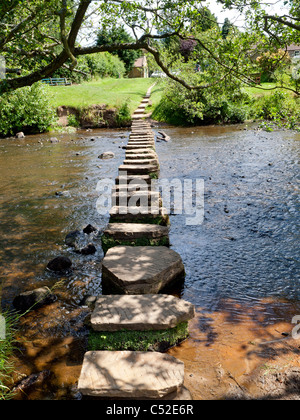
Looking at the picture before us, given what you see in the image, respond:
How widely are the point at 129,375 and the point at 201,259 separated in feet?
9.12

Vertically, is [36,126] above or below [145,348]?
above

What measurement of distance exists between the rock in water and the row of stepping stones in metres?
0.60

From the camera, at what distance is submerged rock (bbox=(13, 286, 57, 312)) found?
4098 mm

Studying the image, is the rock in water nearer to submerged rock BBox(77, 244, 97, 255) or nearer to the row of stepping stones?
submerged rock BBox(77, 244, 97, 255)

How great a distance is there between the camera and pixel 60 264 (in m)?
4.99

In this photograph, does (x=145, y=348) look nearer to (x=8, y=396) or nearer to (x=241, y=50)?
(x=8, y=396)

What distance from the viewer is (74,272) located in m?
4.96

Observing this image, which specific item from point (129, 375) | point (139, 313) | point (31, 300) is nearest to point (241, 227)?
point (139, 313)

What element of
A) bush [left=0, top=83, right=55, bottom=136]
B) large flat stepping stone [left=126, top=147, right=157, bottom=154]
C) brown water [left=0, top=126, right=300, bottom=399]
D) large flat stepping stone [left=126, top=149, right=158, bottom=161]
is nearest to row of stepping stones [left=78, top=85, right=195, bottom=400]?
brown water [left=0, top=126, right=300, bottom=399]

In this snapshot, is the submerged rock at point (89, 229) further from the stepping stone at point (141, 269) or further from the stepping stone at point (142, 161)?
the stepping stone at point (142, 161)

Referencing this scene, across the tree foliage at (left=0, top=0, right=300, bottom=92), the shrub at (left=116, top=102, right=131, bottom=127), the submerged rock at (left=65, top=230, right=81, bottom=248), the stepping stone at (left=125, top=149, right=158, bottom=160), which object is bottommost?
the submerged rock at (left=65, top=230, right=81, bottom=248)

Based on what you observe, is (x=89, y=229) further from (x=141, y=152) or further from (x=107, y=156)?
(x=107, y=156)

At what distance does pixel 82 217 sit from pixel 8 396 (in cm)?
453

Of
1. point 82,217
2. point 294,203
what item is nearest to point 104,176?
point 82,217
